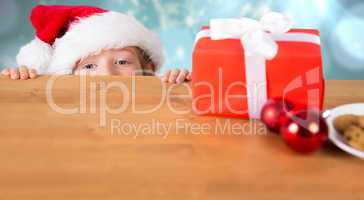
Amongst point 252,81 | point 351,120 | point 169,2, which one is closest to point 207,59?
point 252,81

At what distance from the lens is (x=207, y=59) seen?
839 millimetres

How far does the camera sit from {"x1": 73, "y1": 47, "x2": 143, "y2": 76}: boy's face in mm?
1352

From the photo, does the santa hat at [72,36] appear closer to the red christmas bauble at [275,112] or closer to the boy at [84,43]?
the boy at [84,43]

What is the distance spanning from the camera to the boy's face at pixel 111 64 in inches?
53.2

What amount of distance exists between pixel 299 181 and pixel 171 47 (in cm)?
158

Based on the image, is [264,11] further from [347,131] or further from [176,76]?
[347,131]

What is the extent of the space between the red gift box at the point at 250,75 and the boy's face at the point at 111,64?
52 centimetres

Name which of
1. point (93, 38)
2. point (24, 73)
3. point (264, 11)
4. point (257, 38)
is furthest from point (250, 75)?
point (264, 11)

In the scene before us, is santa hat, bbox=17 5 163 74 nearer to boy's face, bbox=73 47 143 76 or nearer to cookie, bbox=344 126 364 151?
boy's face, bbox=73 47 143 76

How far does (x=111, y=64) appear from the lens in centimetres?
136

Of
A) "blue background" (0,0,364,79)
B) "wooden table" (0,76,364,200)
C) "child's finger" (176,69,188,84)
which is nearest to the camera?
"wooden table" (0,76,364,200)

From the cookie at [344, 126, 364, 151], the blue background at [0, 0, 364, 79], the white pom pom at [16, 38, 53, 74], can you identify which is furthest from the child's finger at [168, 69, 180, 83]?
the blue background at [0, 0, 364, 79]

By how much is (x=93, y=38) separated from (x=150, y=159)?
70 cm

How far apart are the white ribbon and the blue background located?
1242mm
